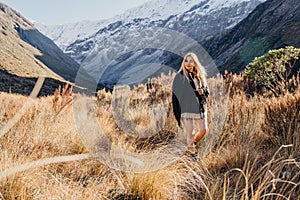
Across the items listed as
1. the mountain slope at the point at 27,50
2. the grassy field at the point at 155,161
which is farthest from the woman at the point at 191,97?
the mountain slope at the point at 27,50

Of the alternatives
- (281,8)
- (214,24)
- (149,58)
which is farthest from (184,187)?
(214,24)

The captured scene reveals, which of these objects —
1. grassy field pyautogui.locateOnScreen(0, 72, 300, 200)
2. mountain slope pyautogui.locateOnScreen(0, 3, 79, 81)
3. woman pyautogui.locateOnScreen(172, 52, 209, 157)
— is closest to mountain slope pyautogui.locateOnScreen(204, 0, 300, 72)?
woman pyautogui.locateOnScreen(172, 52, 209, 157)

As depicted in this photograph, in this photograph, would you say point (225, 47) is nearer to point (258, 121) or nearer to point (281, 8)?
point (281, 8)

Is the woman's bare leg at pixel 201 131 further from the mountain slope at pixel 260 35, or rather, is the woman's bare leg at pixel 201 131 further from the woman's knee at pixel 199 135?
the mountain slope at pixel 260 35

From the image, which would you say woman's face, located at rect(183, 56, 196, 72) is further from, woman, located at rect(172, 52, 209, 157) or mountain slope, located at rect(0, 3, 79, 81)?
mountain slope, located at rect(0, 3, 79, 81)

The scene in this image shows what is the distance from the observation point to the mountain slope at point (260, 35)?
49.0 m

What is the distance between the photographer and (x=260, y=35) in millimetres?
62031

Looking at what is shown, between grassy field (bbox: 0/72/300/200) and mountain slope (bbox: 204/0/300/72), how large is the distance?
40050 mm

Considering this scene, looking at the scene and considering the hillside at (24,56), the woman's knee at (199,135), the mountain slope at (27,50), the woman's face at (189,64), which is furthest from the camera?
the mountain slope at (27,50)

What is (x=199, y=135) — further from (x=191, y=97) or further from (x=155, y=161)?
(x=155, y=161)

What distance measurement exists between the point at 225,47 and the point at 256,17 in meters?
9.46

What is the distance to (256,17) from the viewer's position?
74688 millimetres

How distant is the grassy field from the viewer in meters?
2.40

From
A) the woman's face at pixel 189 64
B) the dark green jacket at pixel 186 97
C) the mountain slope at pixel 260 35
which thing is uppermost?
the mountain slope at pixel 260 35
